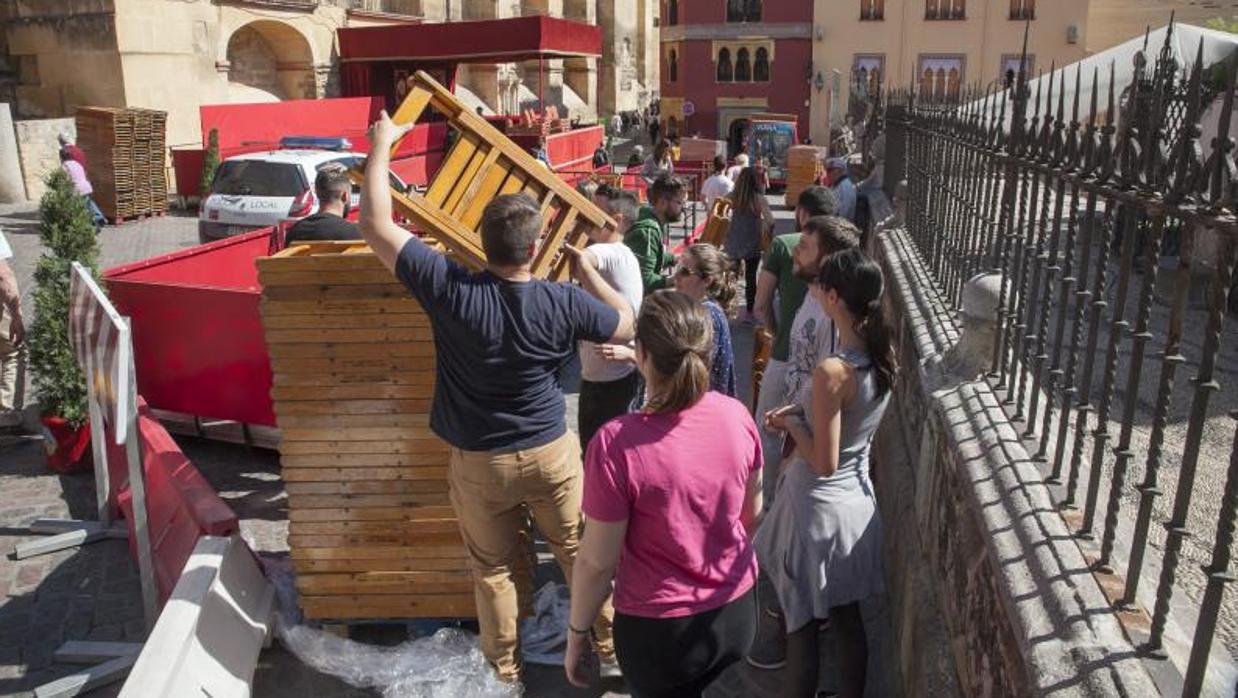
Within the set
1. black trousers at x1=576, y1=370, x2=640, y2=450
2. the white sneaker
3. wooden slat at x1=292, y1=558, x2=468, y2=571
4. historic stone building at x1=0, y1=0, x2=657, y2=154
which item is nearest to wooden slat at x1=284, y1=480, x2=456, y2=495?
wooden slat at x1=292, y1=558, x2=468, y2=571

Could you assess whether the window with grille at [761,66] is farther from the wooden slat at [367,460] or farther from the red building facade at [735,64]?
the wooden slat at [367,460]

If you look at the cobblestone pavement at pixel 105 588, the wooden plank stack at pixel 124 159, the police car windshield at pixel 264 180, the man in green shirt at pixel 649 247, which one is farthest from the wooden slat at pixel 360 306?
the wooden plank stack at pixel 124 159

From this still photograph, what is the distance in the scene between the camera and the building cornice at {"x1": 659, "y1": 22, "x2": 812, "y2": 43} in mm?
38500

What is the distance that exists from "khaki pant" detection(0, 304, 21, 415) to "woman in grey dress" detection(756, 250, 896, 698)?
6.21 meters

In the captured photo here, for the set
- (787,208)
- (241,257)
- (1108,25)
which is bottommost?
(787,208)

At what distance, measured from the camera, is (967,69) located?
3725 cm

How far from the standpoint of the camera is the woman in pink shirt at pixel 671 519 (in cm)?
263

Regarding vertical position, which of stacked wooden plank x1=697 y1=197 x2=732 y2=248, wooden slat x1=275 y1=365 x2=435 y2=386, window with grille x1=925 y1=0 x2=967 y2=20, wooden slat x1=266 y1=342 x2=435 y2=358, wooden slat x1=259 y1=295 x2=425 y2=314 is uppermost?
window with grille x1=925 y1=0 x2=967 y2=20

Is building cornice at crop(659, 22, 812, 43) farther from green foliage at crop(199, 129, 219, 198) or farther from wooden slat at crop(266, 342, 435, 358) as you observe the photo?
wooden slat at crop(266, 342, 435, 358)

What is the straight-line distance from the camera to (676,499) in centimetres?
265

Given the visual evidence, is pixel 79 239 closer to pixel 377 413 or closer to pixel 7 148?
pixel 377 413

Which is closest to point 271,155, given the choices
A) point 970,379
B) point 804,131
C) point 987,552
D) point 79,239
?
point 79,239

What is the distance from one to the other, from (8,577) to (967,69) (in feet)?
126

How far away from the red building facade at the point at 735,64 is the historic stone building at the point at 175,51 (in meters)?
10.8
